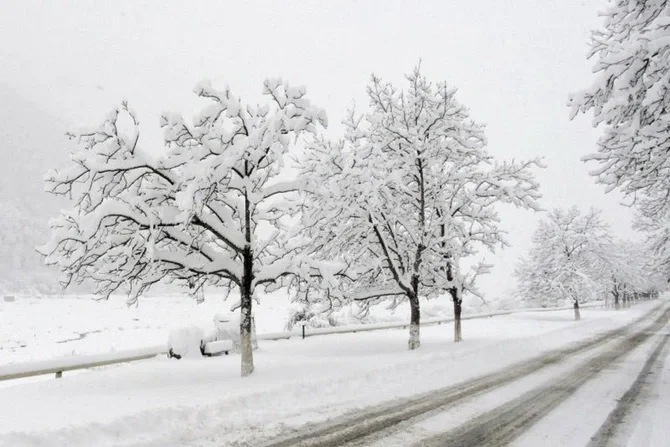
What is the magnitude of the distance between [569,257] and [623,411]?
3383 centimetres

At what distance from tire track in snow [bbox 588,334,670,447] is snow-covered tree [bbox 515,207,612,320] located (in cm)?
2435

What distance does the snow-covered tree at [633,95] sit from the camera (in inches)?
245

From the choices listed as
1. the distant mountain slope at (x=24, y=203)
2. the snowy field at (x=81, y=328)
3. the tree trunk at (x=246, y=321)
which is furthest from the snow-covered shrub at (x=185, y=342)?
the distant mountain slope at (x=24, y=203)

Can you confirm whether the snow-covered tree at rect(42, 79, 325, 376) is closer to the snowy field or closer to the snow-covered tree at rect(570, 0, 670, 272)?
the snow-covered tree at rect(570, 0, 670, 272)

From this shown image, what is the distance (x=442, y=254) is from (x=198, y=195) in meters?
11.9

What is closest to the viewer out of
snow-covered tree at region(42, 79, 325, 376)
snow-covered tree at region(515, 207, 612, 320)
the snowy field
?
snow-covered tree at region(42, 79, 325, 376)

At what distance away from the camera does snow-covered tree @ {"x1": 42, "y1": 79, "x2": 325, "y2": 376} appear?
9.06m

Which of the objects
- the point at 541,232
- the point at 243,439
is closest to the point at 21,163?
the point at 541,232

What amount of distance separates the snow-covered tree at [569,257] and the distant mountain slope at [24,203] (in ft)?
264

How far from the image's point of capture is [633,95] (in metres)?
6.84

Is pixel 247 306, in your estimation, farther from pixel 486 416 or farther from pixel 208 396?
pixel 486 416

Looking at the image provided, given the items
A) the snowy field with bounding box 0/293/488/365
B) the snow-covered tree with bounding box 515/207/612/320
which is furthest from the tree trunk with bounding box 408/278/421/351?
the snow-covered tree with bounding box 515/207/612/320

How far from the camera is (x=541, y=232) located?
149ft

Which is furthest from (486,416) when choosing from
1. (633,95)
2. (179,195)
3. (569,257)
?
(569,257)
